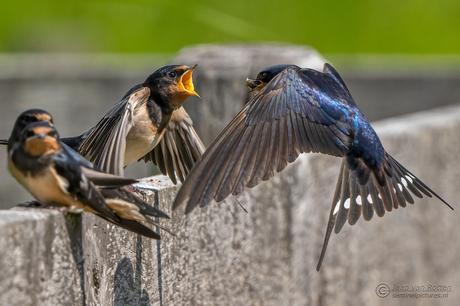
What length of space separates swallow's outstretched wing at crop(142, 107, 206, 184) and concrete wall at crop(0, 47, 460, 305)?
260mm

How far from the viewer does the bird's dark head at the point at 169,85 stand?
3.47m

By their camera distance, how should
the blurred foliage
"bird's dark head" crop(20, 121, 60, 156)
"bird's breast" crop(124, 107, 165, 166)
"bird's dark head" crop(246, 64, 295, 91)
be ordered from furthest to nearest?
1. the blurred foliage
2. "bird's dark head" crop(246, 64, 295, 91)
3. "bird's breast" crop(124, 107, 165, 166)
4. "bird's dark head" crop(20, 121, 60, 156)

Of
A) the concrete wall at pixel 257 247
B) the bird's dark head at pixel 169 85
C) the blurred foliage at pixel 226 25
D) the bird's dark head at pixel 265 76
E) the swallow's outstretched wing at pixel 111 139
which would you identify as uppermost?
the blurred foliage at pixel 226 25

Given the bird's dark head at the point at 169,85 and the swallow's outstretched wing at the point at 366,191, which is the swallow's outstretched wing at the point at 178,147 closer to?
the bird's dark head at the point at 169,85

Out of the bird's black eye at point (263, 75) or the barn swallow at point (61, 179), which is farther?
the bird's black eye at point (263, 75)

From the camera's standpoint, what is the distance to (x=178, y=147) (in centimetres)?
369

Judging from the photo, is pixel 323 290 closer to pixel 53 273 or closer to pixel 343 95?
pixel 343 95

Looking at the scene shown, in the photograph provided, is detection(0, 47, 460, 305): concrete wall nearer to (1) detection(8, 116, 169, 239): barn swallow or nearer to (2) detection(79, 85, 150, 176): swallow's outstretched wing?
(1) detection(8, 116, 169, 239): barn swallow

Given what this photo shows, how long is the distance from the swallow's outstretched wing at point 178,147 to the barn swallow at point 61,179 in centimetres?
118

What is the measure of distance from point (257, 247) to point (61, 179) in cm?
176

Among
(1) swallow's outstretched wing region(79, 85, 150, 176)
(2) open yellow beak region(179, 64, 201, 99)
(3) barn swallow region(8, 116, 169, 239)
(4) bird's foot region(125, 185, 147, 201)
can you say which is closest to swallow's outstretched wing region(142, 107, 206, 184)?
(2) open yellow beak region(179, 64, 201, 99)

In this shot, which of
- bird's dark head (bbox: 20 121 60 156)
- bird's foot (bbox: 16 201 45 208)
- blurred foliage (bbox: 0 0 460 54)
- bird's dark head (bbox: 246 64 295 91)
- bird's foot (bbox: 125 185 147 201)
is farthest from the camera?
blurred foliage (bbox: 0 0 460 54)

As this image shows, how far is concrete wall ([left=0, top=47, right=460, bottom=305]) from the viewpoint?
2166 millimetres

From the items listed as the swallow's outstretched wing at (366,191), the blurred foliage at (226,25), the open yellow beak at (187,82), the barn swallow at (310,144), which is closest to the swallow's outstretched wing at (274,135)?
the barn swallow at (310,144)
